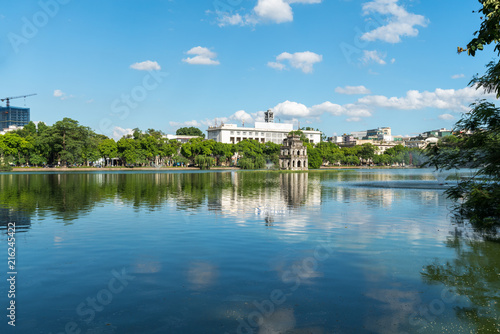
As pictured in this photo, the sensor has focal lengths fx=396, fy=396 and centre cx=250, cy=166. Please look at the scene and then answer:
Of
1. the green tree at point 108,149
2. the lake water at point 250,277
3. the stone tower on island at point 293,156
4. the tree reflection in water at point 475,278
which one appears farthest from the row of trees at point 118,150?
the tree reflection in water at point 475,278

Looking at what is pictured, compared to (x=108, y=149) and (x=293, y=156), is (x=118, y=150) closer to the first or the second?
(x=108, y=149)

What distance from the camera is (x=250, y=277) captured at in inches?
419

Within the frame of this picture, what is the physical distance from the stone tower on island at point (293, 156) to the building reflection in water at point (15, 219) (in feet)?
377

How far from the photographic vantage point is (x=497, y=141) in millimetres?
17344

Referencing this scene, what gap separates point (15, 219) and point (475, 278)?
68.3 ft

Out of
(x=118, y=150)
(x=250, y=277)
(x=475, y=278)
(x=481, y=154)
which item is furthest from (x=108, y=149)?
(x=475, y=278)

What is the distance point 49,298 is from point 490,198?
51.1 feet

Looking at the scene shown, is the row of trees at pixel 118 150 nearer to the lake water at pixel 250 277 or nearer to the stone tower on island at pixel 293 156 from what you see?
the stone tower on island at pixel 293 156

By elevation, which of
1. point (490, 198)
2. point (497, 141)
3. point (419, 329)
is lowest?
point (419, 329)

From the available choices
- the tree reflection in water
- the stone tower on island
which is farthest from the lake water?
the stone tower on island

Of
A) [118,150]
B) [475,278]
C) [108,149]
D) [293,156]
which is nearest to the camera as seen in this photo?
[475,278]

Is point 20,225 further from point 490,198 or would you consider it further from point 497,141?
point 497,141

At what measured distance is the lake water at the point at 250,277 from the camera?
25.6 feet

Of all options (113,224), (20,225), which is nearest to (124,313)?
(113,224)
